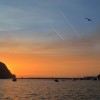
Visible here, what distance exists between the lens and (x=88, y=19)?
173ft

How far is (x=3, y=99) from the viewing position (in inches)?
4055

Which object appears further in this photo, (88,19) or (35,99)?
(35,99)

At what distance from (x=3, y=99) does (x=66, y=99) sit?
64.4 ft

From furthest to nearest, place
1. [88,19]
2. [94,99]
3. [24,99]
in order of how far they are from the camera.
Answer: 1. [24,99]
2. [94,99]
3. [88,19]

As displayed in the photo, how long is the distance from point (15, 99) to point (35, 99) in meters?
6.95

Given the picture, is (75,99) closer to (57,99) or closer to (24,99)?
(57,99)

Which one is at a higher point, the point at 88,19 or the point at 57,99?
the point at 88,19

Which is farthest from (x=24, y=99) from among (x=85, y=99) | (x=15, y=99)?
(x=85, y=99)

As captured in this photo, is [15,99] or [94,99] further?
[15,99]

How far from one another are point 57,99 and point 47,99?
3.15 meters

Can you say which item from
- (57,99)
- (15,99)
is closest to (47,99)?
(57,99)

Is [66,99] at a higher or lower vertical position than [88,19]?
lower

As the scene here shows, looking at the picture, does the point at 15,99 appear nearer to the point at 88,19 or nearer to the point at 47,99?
the point at 47,99

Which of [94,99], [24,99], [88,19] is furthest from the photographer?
[24,99]
